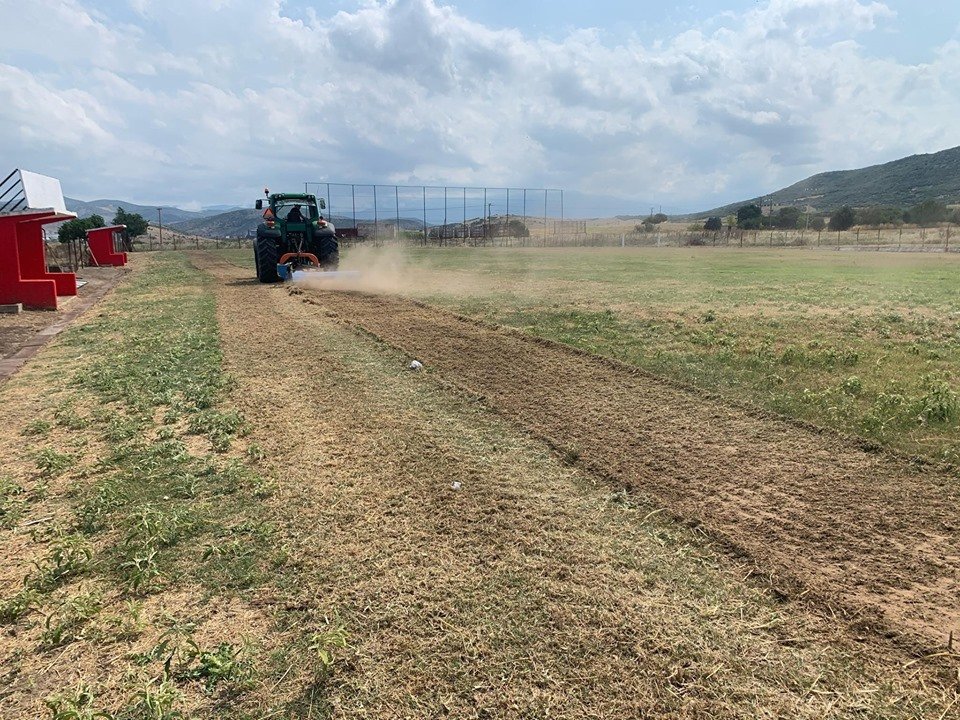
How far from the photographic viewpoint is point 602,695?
2416 mm

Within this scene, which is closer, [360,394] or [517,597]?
[517,597]

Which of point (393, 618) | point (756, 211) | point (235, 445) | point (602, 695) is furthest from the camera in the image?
point (756, 211)

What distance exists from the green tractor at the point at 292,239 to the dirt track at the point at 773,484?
11.4 m

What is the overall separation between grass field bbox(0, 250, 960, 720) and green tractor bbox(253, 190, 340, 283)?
11.3 metres

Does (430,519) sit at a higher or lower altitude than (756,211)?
lower

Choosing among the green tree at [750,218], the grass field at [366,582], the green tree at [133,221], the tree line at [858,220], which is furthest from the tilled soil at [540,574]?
the green tree at [750,218]

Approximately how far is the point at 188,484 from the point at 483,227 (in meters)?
64.8

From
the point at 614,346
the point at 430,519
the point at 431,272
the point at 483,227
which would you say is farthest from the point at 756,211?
the point at 430,519

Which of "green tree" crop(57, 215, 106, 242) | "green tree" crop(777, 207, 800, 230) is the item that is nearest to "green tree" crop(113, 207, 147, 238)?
"green tree" crop(57, 215, 106, 242)

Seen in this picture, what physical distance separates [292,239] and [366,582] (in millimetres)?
16122

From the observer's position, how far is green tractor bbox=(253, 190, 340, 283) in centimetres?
1734

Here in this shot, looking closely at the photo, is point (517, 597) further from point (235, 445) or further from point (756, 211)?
point (756, 211)

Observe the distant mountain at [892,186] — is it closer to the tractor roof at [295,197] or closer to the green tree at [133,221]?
the green tree at [133,221]

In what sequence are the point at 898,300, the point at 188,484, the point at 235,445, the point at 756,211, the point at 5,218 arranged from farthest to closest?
the point at 756,211 → the point at 898,300 → the point at 5,218 → the point at 235,445 → the point at 188,484
